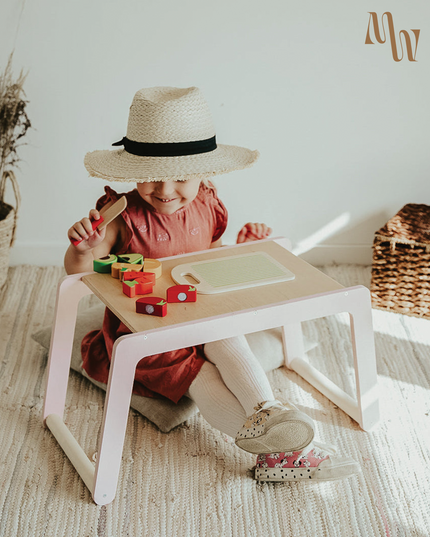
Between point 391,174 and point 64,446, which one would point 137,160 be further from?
point 391,174

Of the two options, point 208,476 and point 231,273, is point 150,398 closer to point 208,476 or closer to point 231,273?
point 208,476

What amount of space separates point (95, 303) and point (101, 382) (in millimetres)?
445

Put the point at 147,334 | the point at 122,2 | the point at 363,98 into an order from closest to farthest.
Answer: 1. the point at 147,334
2. the point at 122,2
3. the point at 363,98

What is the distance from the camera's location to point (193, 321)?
100 cm

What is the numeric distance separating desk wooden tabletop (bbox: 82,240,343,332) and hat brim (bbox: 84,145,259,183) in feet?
0.62

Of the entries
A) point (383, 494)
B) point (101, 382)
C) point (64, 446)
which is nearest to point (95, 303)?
point (101, 382)

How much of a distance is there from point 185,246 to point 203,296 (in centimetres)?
28

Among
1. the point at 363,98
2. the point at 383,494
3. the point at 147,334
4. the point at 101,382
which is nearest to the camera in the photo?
the point at 147,334

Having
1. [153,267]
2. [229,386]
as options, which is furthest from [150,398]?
[153,267]

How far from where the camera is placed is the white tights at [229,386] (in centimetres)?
114

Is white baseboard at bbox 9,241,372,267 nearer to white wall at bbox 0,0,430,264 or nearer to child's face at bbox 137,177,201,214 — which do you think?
white wall at bbox 0,0,430,264

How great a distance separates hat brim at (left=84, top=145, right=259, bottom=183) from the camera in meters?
1.11

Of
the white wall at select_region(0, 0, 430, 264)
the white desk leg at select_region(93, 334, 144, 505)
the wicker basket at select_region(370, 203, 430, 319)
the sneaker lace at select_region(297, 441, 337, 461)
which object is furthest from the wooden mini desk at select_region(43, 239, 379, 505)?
the white wall at select_region(0, 0, 430, 264)

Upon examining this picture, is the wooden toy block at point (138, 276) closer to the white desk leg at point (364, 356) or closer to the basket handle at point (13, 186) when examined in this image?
the white desk leg at point (364, 356)
